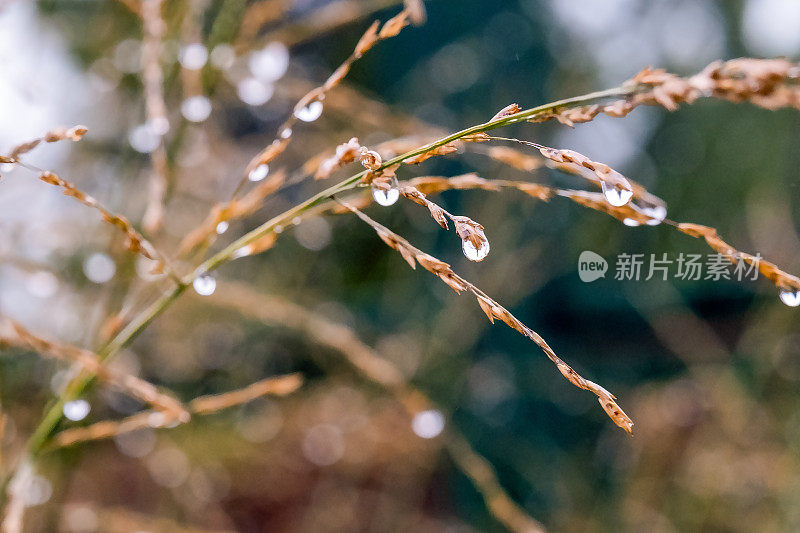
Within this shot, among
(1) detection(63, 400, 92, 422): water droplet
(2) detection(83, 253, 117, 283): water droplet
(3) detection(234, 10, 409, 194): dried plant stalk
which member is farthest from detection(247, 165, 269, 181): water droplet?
(2) detection(83, 253, 117, 283): water droplet

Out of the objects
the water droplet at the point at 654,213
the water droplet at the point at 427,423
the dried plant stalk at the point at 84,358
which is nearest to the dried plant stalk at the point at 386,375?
the water droplet at the point at 427,423

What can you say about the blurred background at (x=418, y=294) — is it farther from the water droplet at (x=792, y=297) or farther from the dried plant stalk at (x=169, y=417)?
the water droplet at (x=792, y=297)

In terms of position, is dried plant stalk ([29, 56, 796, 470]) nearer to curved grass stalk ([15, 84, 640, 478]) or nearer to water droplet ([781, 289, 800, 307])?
curved grass stalk ([15, 84, 640, 478])

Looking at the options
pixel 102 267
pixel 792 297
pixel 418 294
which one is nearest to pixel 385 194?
pixel 792 297

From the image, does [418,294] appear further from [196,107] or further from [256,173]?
[256,173]

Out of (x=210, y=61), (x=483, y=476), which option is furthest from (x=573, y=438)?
(x=210, y=61)
